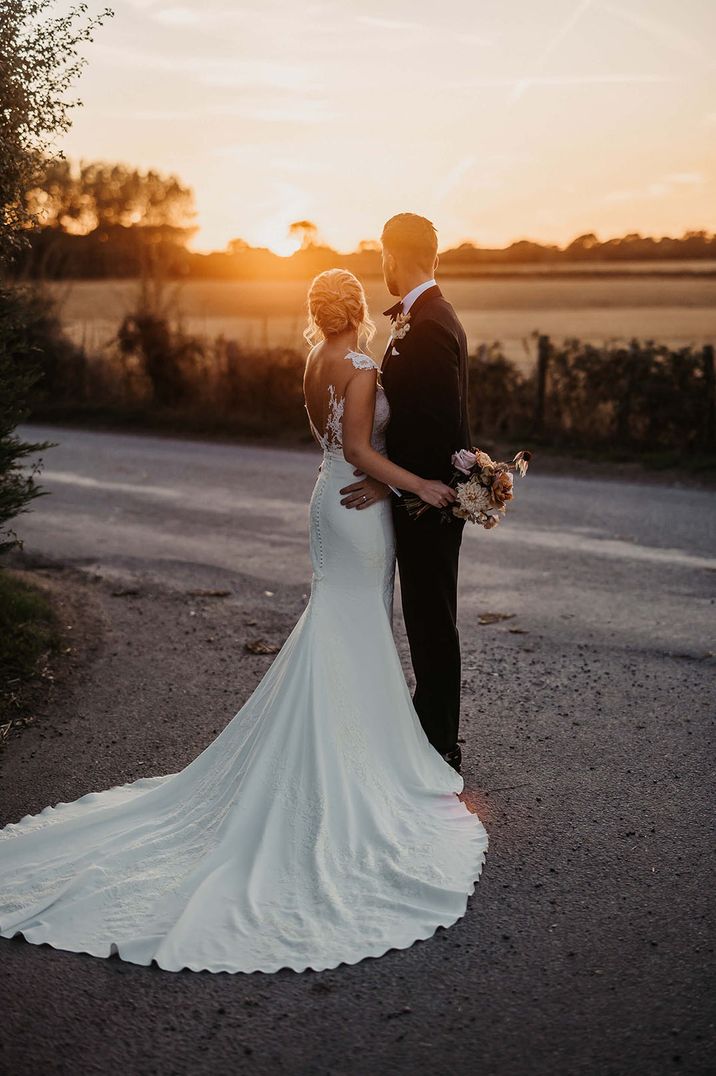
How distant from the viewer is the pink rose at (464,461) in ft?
15.5

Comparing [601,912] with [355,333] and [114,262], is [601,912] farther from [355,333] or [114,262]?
[114,262]

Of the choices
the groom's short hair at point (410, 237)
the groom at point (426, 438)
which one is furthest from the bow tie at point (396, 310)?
the groom's short hair at point (410, 237)

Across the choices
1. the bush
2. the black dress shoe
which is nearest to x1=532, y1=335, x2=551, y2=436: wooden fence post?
the bush

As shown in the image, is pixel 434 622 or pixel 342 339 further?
pixel 434 622

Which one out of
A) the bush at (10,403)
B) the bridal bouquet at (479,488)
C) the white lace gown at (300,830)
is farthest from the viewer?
the bush at (10,403)

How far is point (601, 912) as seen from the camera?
3.88 meters

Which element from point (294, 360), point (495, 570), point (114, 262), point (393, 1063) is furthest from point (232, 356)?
point (393, 1063)

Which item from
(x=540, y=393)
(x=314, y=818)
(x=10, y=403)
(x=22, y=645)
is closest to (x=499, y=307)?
(x=540, y=393)

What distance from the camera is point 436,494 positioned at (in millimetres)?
4727

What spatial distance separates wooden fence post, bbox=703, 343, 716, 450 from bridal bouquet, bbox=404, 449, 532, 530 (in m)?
11.6

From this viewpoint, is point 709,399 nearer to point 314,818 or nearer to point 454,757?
point 454,757

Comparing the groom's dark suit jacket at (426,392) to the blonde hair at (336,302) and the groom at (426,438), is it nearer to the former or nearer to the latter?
the groom at (426,438)

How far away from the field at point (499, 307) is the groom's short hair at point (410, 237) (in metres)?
14.8

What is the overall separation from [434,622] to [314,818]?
1259mm
